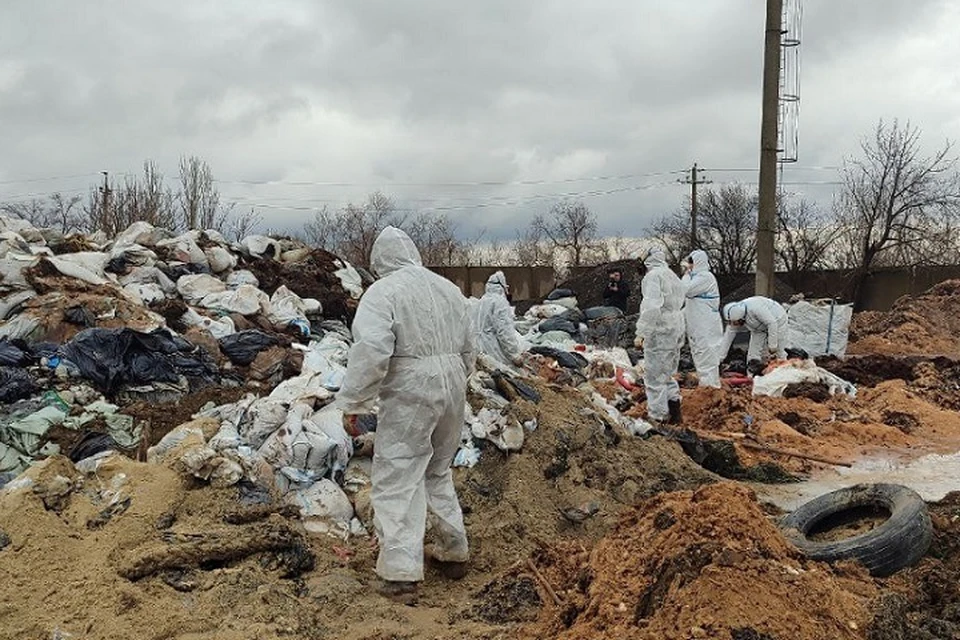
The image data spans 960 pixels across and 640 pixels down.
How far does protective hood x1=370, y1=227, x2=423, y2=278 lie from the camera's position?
454 centimetres

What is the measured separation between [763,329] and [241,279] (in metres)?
7.74

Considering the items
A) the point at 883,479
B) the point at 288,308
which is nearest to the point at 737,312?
the point at 883,479

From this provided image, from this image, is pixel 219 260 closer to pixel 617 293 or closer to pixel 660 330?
pixel 660 330

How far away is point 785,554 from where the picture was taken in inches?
142

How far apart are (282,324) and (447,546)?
23.3 feet

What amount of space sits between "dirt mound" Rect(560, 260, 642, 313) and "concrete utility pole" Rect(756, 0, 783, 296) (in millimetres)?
4182

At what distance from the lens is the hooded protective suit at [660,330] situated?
873 centimetres

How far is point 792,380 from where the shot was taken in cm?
1045

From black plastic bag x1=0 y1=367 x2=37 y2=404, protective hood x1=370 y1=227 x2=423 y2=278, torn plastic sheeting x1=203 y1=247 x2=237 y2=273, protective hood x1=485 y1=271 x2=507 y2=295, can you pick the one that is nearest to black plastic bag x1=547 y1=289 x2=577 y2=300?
torn plastic sheeting x1=203 y1=247 x2=237 y2=273

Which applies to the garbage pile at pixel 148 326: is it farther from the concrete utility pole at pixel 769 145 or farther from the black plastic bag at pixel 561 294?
the concrete utility pole at pixel 769 145

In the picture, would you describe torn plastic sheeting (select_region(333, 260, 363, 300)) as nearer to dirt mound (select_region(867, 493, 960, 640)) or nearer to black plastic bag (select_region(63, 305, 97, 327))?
black plastic bag (select_region(63, 305, 97, 327))

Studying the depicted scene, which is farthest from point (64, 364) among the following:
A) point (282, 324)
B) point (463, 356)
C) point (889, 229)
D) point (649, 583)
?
point (889, 229)

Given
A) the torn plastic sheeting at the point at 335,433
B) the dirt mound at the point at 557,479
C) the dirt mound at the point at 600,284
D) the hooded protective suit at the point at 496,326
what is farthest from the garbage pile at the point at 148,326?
the dirt mound at the point at 600,284

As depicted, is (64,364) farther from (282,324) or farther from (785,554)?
(785,554)
